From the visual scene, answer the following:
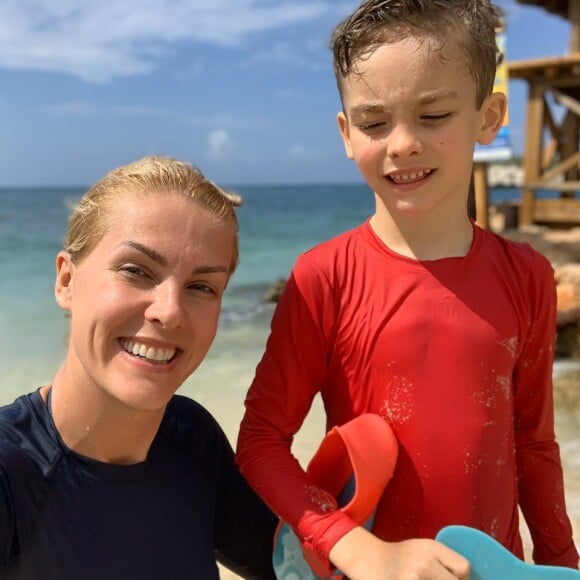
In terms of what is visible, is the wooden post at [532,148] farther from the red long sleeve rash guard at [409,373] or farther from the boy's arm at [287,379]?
the boy's arm at [287,379]

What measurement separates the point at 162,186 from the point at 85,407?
0.53m

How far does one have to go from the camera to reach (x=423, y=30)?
1431 millimetres

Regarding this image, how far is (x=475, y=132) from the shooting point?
1.54 meters

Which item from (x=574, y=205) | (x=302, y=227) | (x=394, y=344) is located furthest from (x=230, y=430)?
(x=302, y=227)

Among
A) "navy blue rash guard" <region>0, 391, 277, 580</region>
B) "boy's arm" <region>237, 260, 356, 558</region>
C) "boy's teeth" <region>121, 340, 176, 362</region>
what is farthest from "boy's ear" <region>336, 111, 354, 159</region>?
"navy blue rash guard" <region>0, 391, 277, 580</region>

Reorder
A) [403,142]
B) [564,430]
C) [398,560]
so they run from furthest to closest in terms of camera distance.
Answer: [564,430] < [403,142] < [398,560]

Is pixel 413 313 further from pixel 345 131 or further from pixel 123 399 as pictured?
pixel 123 399

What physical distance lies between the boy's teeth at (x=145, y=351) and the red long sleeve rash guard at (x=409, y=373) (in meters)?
0.23

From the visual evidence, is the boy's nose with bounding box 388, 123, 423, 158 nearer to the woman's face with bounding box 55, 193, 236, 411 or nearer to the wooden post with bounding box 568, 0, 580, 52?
the woman's face with bounding box 55, 193, 236, 411

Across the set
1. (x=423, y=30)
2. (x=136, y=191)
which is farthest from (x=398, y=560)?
(x=423, y=30)

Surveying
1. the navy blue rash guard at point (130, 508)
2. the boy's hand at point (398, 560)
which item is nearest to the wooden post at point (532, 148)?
the navy blue rash guard at point (130, 508)

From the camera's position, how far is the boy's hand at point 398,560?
1216mm

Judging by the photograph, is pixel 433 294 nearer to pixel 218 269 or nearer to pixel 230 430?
pixel 218 269

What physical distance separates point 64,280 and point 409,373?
33.2 inches
